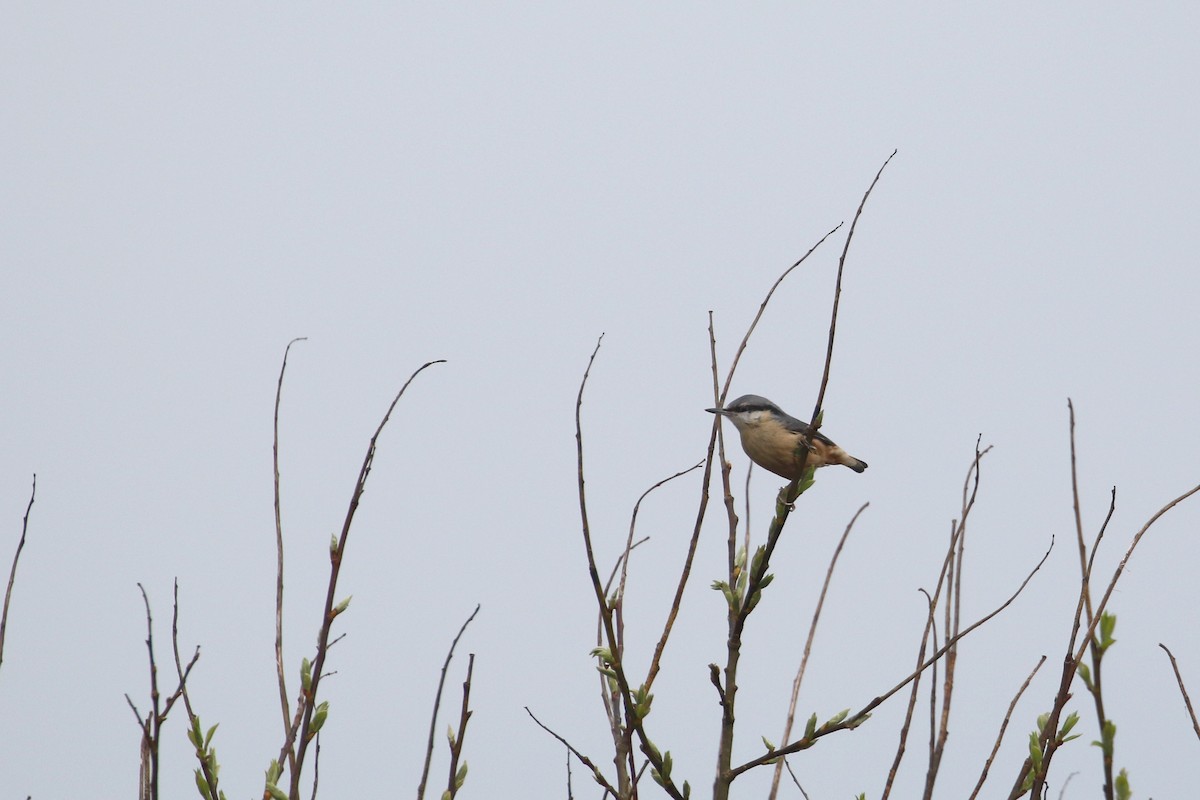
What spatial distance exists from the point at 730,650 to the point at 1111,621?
3.11 feet

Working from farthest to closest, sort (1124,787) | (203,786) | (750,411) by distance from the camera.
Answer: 1. (750,411)
2. (203,786)
3. (1124,787)

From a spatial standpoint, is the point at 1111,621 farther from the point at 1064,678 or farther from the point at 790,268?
the point at 790,268

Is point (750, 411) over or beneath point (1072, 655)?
over

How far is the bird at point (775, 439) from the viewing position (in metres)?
5.09

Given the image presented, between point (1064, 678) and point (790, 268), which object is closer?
point (1064, 678)

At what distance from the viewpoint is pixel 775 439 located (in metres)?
5.09

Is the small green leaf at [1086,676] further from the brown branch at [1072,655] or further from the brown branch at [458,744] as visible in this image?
the brown branch at [458,744]

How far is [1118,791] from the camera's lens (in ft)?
6.68

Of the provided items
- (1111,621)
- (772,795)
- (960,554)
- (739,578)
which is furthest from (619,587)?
(1111,621)

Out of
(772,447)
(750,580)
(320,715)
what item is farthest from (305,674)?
(772,447)

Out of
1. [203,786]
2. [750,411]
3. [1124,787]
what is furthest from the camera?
[750,411]

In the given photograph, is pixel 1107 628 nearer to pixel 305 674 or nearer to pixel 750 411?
pixel 305 674

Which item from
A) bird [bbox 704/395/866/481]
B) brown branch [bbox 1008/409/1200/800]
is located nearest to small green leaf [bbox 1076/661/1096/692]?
brown branch [bbox 1008/409/1200/800]

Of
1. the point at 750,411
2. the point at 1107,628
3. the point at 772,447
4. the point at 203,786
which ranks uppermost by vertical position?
the point at 750,411
